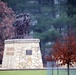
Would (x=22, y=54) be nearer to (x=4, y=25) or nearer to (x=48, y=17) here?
(x=4, y=25)

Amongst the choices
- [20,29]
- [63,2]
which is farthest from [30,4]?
[20,29]

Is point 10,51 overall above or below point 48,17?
below

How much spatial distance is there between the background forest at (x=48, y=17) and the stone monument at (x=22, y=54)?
371 inches

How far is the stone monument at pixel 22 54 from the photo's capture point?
86.2 ft

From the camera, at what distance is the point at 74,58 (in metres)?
14.5

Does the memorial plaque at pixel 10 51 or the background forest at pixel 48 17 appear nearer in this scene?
the memorial plaque at pixel 10 51

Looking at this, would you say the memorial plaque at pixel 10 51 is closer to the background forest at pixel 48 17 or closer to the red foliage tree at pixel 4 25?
the red foliage tree at pixel 4 25

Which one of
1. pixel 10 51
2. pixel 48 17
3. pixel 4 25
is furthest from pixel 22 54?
pixel 48 17

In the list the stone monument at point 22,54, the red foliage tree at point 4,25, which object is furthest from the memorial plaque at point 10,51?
the red foliage tree at point 4,25

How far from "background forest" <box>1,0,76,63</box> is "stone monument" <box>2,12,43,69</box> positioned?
942 cm

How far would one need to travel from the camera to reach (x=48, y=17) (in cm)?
4144

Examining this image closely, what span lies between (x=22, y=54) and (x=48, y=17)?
15.6 meters

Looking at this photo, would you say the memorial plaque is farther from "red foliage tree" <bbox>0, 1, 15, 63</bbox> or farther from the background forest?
the background forest

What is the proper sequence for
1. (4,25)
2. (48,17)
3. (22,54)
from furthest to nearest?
(48,17) → (4,25) → (22,54)
